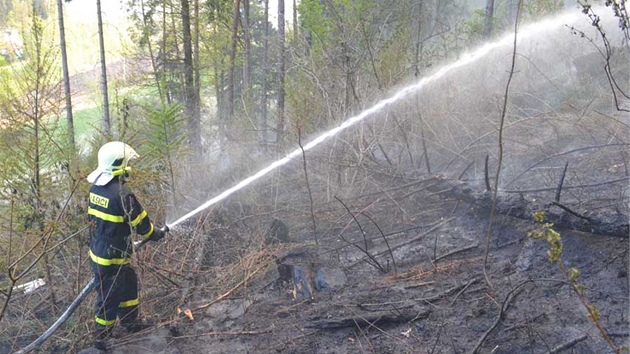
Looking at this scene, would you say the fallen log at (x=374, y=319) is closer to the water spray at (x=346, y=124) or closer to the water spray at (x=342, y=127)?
the water spray at (x=342, y=127)

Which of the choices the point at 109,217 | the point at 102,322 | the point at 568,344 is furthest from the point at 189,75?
the point at 568,344

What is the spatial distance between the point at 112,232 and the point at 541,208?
13.8 ft

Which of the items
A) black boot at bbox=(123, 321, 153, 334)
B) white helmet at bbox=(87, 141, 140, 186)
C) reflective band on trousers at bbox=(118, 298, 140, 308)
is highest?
white helmet at bbox=(87, 141, 140, 186)

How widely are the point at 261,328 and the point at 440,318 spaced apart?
5.42 ft

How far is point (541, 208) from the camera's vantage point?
5.09m

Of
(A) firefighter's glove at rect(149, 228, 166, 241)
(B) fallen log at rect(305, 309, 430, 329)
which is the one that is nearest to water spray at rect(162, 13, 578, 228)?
(A) firefighter's glove at rect(149, 228, 166, 241)

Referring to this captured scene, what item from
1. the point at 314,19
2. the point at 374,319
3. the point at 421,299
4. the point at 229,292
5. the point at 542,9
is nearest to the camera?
the point at 374,319

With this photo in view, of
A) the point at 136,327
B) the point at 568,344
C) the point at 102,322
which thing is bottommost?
the point at 136,327

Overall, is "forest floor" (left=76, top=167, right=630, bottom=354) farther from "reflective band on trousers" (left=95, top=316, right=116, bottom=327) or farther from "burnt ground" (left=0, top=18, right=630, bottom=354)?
"reflective band on trousers" (left=95, top=316, right=116, bottom=327)

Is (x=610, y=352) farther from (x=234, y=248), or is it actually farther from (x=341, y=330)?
(x=234, y=248)

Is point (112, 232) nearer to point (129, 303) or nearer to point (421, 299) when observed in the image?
point (129, 303)

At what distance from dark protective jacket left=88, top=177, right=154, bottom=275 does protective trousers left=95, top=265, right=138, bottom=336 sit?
9 centimetres

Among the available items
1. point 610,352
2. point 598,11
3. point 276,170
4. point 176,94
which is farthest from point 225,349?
point 176,94

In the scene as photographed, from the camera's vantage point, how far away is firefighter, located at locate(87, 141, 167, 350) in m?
4.83
